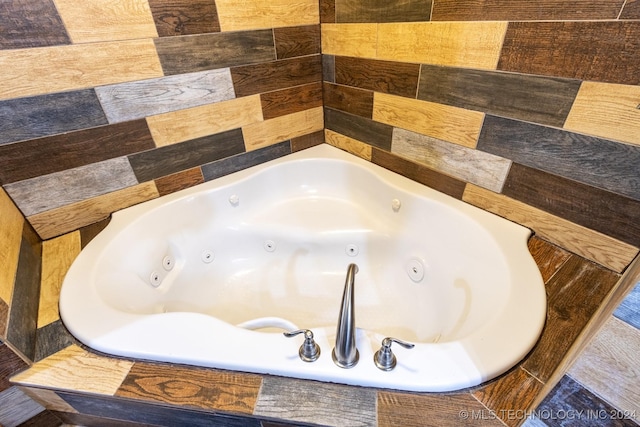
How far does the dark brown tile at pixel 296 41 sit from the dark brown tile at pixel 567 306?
146 centimetres

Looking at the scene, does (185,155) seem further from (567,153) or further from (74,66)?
(567,153)

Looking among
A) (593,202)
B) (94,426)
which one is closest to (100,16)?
(94,426)

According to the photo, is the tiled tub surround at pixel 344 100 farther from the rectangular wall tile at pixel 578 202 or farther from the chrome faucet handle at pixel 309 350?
the chrome faucet handle at pixel 309 350

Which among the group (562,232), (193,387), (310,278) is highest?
(562,232)

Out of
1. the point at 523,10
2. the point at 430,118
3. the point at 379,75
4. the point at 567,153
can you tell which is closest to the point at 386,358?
the point at 567,153

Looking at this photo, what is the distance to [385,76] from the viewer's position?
137 centimetres

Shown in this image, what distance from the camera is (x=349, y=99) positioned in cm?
160

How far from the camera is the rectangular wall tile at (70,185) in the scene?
1132 mm

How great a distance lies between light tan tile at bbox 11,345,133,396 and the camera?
0.79m

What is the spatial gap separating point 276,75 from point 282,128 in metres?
0.27

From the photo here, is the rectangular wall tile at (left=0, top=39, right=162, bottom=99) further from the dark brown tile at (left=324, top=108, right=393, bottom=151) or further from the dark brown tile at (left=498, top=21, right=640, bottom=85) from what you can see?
the dark brown tile at (left=498, top=21, right=640, bottom=85)

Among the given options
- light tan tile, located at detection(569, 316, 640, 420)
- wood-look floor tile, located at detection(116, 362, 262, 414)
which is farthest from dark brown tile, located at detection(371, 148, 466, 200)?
wood-look floor tile, located at detection(116, 362, 262, 414)

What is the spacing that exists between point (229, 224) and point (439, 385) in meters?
1.25

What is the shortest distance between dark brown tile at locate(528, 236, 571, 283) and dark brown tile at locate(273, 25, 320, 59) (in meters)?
1.35
